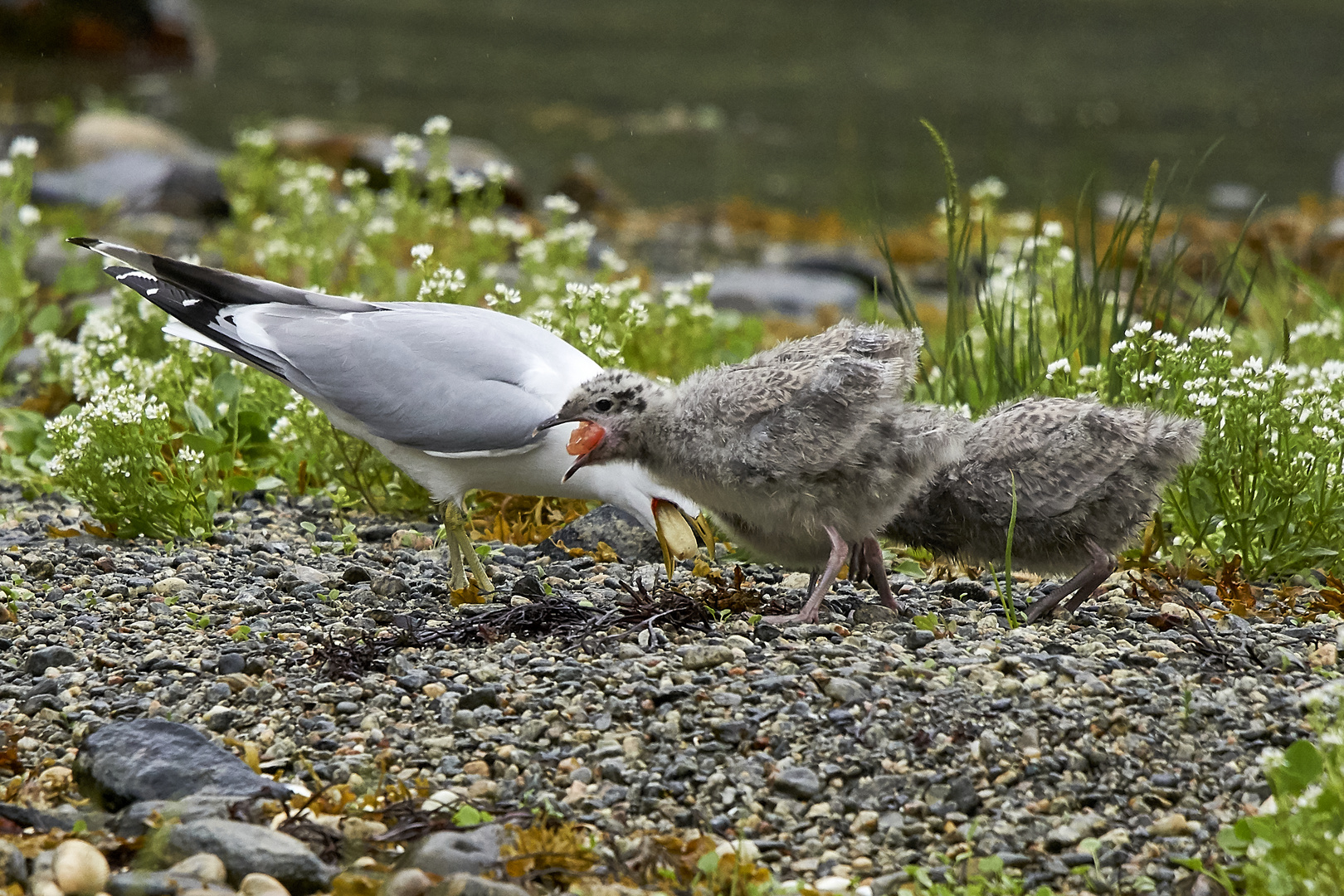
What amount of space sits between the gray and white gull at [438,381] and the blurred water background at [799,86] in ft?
17.3

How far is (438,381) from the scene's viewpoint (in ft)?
14.5

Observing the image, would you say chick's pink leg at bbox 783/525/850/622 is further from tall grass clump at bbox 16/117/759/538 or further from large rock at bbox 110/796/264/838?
tall grass clump at bbox 16/117/759/538

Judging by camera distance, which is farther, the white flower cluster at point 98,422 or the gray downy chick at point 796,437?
the white flower cluster at point 98,422

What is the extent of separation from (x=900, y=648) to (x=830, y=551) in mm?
379

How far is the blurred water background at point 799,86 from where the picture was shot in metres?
15.1

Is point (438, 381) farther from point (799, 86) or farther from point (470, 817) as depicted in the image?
point (799, 86)

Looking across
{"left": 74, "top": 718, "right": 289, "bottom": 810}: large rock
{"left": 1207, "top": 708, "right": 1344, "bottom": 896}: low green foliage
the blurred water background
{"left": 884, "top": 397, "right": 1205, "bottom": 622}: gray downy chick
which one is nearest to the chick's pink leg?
{"left": 884, "top": 397, "right": 1205, "bottom": 622}: gray downy chick

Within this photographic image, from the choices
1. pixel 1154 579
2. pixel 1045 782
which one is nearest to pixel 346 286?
pixel 1154 579

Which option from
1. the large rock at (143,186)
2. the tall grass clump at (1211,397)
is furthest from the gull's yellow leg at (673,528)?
the large rock at (143,186)

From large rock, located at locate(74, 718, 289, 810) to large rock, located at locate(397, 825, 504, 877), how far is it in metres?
0.43

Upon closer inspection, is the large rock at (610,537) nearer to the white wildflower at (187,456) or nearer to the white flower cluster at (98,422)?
the white wildflower at (187,456)

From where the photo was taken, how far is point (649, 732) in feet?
10.8

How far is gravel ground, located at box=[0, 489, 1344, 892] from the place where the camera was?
3082mm

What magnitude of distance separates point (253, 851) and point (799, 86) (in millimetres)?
18822
